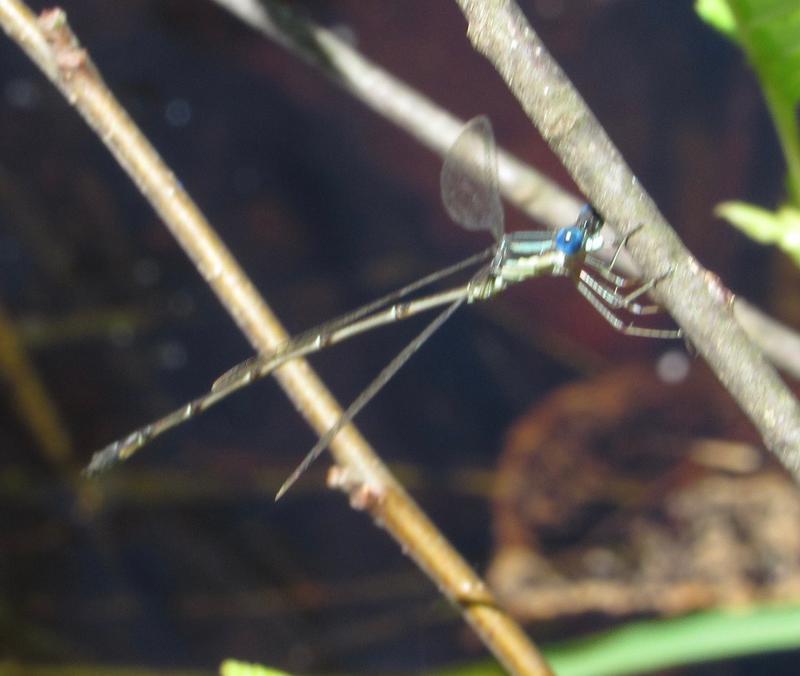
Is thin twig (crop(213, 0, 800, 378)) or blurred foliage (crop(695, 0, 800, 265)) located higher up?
thin twig (crop(213, 0, 800, 378))

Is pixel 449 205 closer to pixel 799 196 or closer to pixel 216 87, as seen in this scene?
pixel 799 196

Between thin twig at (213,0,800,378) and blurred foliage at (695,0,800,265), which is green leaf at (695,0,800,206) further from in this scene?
thin twig at (213,0,800,378)

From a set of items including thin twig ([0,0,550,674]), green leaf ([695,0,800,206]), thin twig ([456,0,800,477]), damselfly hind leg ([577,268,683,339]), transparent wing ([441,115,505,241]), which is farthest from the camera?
damselfly hind leg ([577,268,683,339])

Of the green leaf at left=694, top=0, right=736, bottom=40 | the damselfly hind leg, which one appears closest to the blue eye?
the damselfly hind leg

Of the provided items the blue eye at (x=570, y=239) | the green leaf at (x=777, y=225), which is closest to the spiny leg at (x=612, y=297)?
the blue eye at (x=570, y=239)

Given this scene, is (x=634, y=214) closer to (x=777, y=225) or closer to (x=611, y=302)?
(x=777, y=225)

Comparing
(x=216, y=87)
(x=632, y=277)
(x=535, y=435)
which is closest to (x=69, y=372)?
(x=216, y=87)

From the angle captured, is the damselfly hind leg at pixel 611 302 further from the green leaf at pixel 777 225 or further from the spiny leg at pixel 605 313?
the green leaf at pixel 777 225
